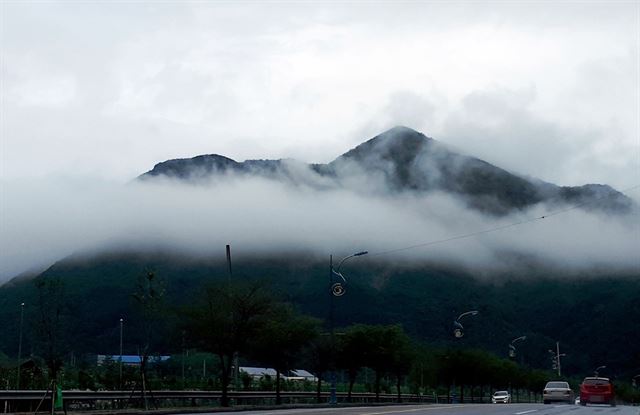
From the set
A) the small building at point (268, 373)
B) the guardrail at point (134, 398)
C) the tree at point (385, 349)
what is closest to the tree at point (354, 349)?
the tree at point (385, 349)

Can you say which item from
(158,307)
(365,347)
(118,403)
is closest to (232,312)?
(158,307)

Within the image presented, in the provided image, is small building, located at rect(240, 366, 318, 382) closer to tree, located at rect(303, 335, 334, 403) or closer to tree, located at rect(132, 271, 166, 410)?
tree, located at rect(303, 335, 334, 403)

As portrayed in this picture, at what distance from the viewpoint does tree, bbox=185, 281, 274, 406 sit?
2159 inches

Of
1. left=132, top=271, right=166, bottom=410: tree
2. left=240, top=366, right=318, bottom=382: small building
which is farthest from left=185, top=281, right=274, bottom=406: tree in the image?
left=240, top=366, right=318, bottom=382: small building

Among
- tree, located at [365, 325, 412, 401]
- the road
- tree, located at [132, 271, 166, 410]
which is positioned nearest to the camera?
the road

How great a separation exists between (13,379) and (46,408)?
12807 mm

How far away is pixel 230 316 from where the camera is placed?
55.8 meters

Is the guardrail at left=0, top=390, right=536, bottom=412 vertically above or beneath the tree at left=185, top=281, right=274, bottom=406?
beneath

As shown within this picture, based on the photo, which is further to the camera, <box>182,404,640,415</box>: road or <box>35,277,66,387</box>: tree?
<box>35,277,66,387</box>: tree

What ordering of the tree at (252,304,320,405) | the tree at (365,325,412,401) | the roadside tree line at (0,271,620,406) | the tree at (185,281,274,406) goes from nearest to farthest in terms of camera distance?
1. the roadside tree line at (0,271,620,406)
2. the tree at (185,281,274,406)
3. the tree at (252,304,320,405)
4. the tree at (365,325,412,401)

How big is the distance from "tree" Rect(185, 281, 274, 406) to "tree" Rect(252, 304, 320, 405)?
9.57ft

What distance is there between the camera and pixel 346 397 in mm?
72688

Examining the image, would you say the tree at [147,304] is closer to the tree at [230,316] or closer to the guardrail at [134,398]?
the guardrail at [134,398]

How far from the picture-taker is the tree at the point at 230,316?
54.8m
